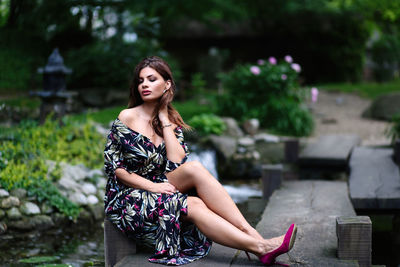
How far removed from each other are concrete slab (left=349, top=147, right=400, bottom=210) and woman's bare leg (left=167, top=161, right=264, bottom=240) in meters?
1.98

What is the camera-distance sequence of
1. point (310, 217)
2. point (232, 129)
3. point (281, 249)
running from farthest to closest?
point (232, 129)
point (310, 217)
point (281, 249)

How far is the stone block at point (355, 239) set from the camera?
9.87 ft

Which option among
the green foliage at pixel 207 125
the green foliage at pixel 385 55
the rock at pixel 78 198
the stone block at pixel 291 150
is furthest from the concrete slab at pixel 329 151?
the green foliage at pixel 385 55

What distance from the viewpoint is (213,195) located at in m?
3.01

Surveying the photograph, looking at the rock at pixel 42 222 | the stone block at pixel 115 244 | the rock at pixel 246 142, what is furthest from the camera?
the rock at pixel 246 142

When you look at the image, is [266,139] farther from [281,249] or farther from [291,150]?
[281,249]

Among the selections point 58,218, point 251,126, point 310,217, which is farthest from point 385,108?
point 58,218

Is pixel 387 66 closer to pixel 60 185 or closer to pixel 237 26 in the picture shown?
pixel 237 26

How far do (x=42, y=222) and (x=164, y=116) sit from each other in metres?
2.37

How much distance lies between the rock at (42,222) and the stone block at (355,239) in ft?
9.87

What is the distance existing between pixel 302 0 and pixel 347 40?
2226mm

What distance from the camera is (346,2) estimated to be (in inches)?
690

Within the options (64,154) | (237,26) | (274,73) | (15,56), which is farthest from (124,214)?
(237,26)

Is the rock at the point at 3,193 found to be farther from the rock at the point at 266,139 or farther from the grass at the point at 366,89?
the grass at the point at 366,89
